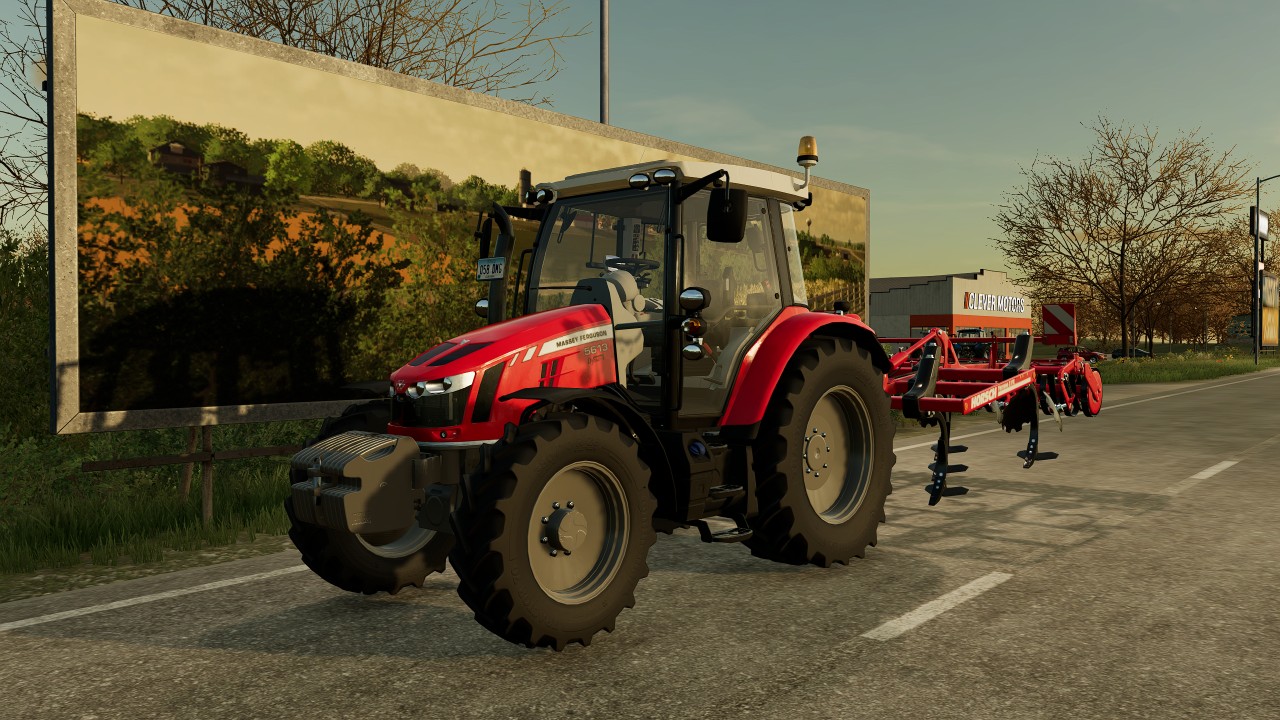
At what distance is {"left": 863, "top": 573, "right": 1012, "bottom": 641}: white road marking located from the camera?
441cm

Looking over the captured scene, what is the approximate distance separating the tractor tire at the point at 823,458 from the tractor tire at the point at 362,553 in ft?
6.31

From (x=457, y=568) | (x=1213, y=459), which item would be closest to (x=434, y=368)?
(x=457, y=568)

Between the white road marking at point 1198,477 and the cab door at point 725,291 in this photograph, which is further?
the white road marking at point 1198,477

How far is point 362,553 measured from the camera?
16.1 ft

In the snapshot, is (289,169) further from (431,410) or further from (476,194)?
(431,410)

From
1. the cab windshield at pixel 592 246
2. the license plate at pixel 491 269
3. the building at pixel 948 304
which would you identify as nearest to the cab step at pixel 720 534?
the cab windshield at pixel 592 246

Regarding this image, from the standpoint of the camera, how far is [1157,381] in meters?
26.9

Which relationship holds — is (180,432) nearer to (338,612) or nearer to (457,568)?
(338,612)

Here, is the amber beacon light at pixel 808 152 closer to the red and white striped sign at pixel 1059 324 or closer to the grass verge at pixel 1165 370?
the red and white striped sign at pixel 1059 324

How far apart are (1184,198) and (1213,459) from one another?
30.1 m

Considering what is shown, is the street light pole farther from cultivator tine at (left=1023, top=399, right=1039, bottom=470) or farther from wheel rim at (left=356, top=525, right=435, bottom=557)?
wheel rim at (left=356, top=525, right=435, bottom=557)

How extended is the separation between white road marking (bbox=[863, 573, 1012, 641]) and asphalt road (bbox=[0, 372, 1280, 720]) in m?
0.02

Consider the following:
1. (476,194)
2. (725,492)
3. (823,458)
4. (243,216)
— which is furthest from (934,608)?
(476,194)

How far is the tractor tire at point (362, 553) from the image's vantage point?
4.86 m
